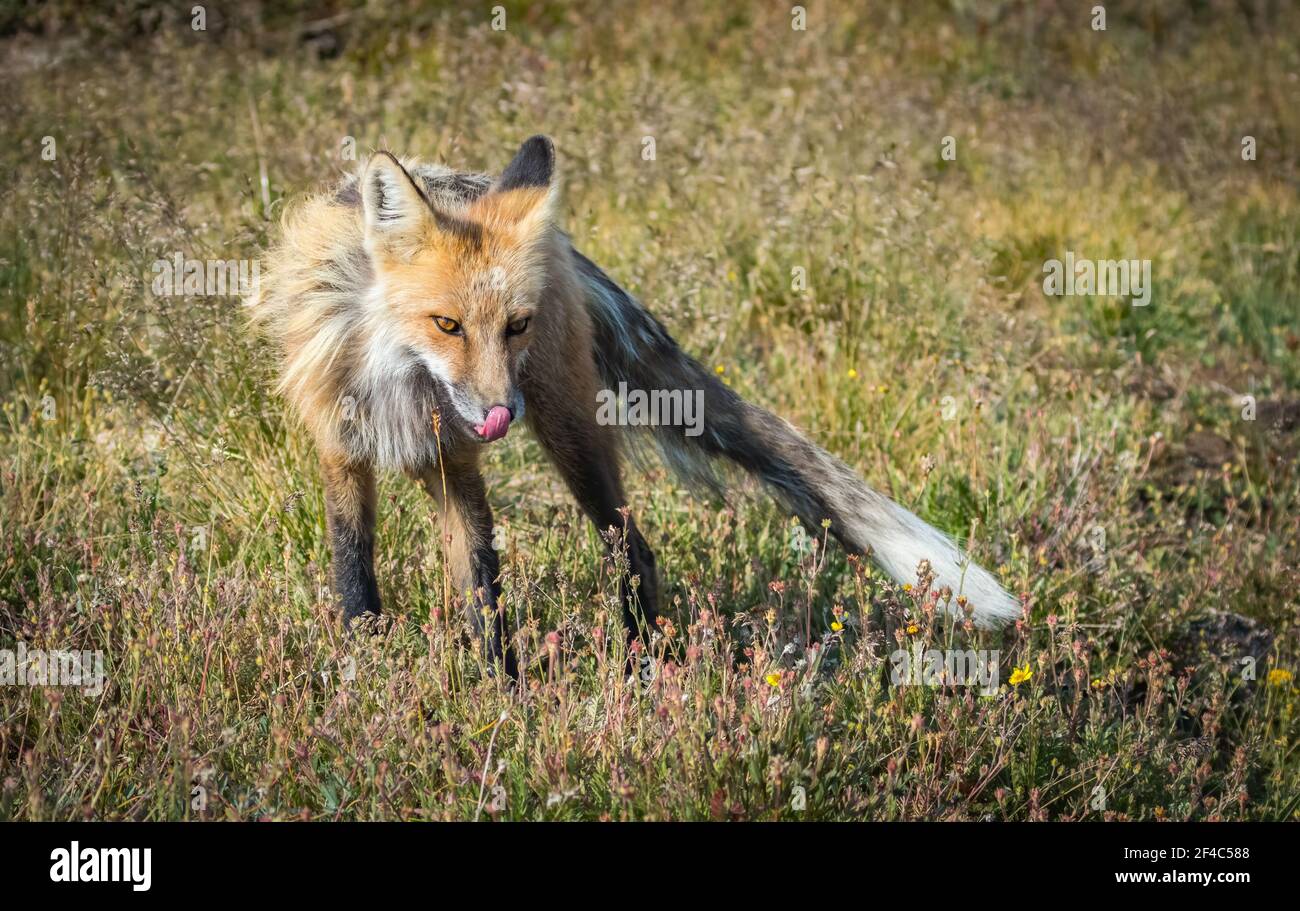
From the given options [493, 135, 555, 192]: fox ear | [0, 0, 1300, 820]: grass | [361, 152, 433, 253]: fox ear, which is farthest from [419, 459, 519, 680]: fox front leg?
[493, 135, 555, 192]: fox ear

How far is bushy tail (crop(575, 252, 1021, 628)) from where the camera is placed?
14.8ft

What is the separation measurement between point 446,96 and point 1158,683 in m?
5.82

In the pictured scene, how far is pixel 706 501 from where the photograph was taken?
4891 millimetres

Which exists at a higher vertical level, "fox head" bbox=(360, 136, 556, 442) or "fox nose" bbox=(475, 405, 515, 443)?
"fox head" bbox=(360, 136, 556, 442)

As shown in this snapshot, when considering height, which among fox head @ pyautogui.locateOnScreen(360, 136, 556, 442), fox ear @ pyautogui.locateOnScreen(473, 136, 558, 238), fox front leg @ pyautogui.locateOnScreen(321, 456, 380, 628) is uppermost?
fox ear @ pyautogui.locateOnScreen(473, 136, 558, 238)

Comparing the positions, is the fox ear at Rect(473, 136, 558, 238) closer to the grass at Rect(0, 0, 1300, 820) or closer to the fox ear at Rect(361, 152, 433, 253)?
the fox ear at Rect(361, 152, 433, 253)

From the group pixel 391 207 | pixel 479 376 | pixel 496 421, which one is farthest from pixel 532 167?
pixel 496 421

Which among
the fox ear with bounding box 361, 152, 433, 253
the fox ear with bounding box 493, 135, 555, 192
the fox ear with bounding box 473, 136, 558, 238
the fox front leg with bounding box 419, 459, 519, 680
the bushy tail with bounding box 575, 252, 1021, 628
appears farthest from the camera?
the bushy tail with bounding box 575, 252, 1021, 628

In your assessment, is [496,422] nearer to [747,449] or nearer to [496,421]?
[496,421]

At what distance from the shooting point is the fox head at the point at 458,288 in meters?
3.58

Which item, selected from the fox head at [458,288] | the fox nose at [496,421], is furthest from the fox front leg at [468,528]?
the fox nose at [496,421]

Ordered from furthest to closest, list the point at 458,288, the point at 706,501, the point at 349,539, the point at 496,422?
the point at 706,501
the point at 349,539
the point at 458,288
the point at 496,422

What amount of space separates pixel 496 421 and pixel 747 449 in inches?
56.6

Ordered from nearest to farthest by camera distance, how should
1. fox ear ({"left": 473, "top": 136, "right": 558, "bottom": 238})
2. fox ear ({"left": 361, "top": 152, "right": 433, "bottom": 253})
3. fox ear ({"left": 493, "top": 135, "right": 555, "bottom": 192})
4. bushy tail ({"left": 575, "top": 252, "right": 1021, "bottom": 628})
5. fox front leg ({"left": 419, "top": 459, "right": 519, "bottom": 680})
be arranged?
fox ear ({"left": 361, "top": 152, "right": 433, "bottom": 253}) < fox ear ({"left": 473, "top": 136, "right": 558, "bottom": 238}) < fox ear ({"left": 493, "top": 135, "right": 555, "bottom": 192}) < fox front leg ({"left": 419, "top": 459, "right": 519, "bottom": 680}) < bushy tail ({"left": 575, "top": 252, "right": 1021, "bottom": 628})
